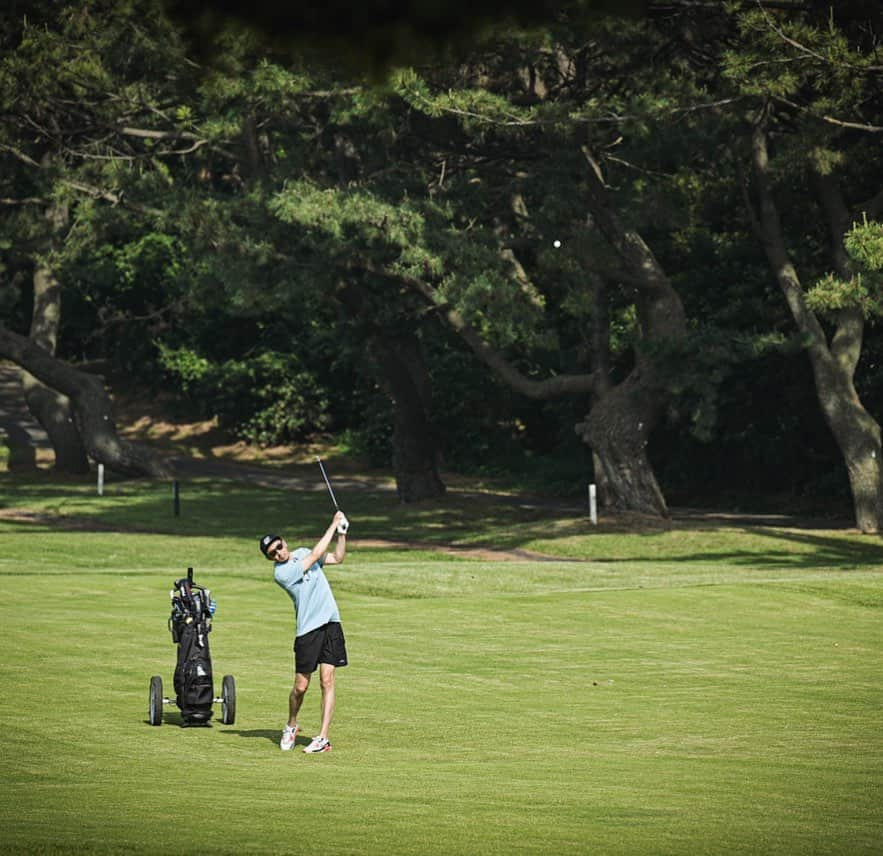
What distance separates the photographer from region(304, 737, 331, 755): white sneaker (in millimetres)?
13992

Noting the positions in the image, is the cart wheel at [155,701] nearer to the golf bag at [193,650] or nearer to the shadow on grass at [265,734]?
the golf bag at [193,650]

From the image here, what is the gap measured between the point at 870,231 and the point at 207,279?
762 inches

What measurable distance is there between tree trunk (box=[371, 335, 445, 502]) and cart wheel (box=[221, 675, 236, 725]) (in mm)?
35341

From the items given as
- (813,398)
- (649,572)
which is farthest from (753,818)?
(813,398)

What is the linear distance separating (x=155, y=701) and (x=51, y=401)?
5060 cm

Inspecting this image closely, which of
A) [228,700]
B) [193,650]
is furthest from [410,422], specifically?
[193,650]

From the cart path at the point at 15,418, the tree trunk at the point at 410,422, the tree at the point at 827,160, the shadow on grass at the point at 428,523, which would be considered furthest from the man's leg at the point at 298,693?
the cart path at the point at 15,418

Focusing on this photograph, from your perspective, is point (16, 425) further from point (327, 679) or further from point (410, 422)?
point (327, 679)

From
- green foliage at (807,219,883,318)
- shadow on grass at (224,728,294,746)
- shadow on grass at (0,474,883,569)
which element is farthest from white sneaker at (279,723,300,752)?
green foliage at (807,219,883,318)

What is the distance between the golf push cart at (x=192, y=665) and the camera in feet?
50.0

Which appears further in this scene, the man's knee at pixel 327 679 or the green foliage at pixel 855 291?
the green foliage at pixel 855 291

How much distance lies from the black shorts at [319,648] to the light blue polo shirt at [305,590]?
0.19 feet

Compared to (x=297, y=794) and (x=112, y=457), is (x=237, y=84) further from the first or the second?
(x=297, y=794)

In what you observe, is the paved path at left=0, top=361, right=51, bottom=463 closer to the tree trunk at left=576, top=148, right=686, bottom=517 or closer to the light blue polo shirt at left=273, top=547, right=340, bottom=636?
the tree trunk at left=576, top=148, right=686, bottom=517
